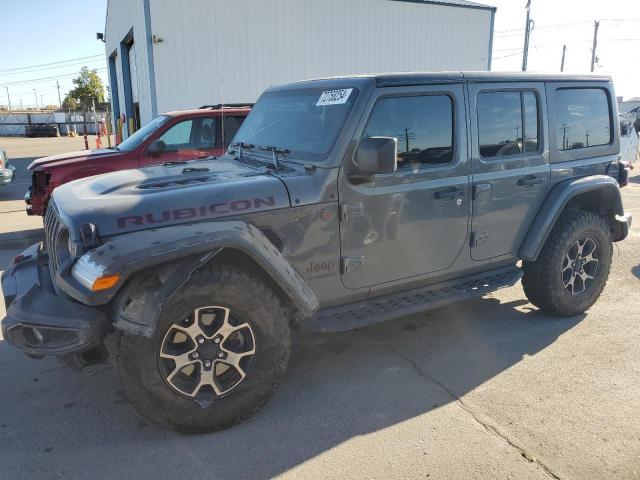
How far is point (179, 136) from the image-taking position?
25.0 feet

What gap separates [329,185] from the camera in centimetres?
327

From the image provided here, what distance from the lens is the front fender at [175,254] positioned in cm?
258

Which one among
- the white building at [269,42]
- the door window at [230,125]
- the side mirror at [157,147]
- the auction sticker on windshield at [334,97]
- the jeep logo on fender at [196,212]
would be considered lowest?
the side mirror at [157,147]

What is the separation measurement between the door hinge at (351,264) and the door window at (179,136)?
4935mm

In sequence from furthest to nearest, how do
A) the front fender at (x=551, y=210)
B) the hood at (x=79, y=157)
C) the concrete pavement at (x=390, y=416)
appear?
1. the hood at (x=79, y=157)
2. the front fender at (x=551, y=210)
3. the concrete pavement at (x=390, y=416)

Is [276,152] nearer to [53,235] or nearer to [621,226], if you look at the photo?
[53,235]

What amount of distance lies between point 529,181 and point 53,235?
134 inches

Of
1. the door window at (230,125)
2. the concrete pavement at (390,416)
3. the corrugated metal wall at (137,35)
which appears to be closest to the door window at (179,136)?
the door window at (230,125)

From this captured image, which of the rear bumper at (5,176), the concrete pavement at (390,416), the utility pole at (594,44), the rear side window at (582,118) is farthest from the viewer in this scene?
the utility pole at (594,44)

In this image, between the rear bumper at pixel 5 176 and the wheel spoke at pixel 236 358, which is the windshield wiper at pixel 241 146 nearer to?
the wheel spoke at pixel 236 358

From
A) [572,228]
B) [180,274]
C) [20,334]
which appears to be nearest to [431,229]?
[572,228]

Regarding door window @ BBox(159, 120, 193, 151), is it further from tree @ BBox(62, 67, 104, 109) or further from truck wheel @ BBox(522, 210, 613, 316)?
tree @ BBox(62, 67, 104, 109)

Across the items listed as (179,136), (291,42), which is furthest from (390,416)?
(291,42)

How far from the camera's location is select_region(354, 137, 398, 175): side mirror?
310cm
